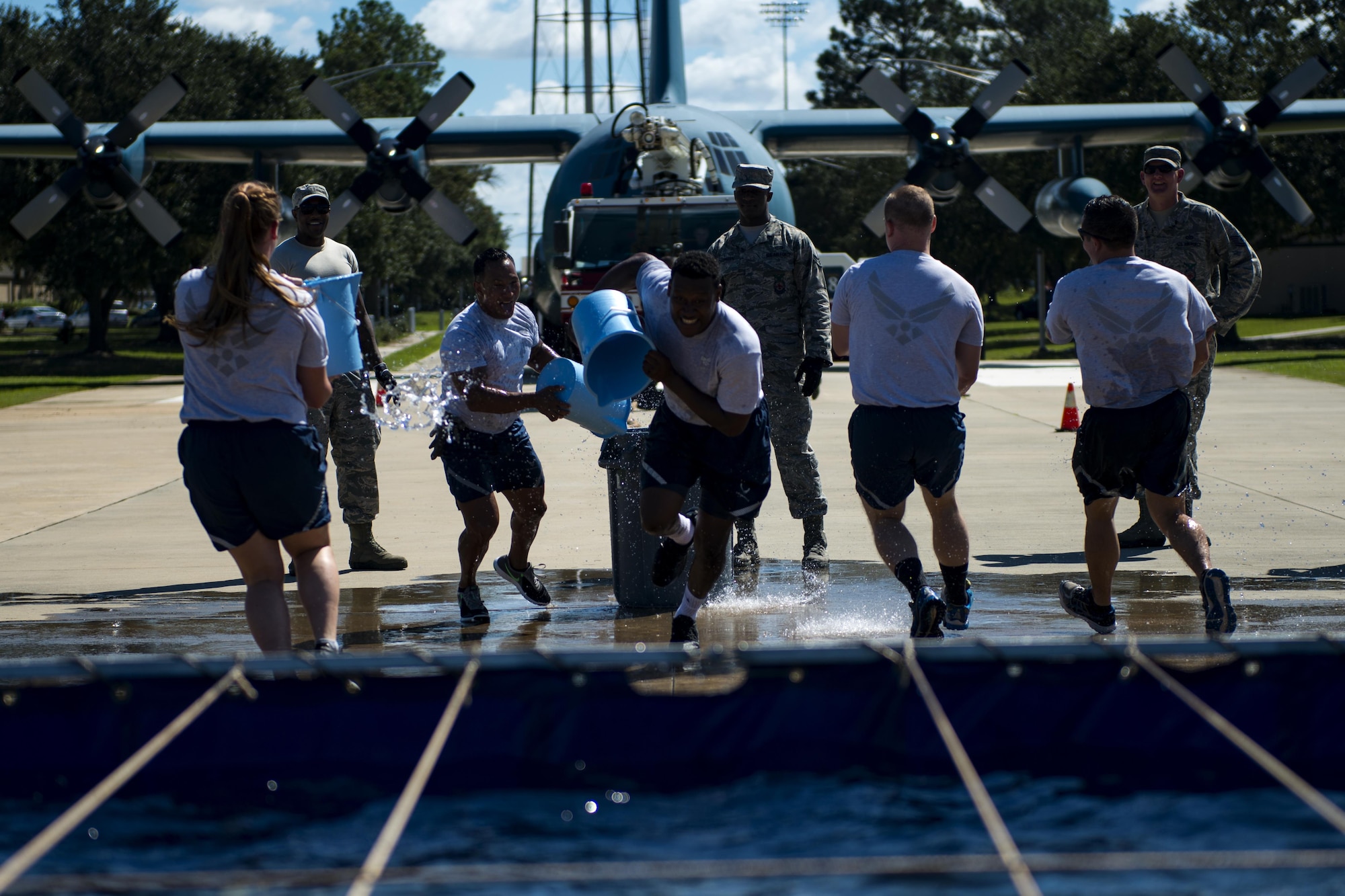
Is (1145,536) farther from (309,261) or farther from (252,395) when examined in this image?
(252,395)

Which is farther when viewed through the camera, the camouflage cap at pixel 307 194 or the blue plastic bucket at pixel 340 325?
the camouflage cap at pixel 307 194

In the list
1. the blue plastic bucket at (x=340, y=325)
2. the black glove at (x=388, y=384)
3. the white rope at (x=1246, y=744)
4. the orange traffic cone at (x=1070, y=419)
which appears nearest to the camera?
the white rope at (x=1246, y=744)

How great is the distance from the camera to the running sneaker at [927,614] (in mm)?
5684

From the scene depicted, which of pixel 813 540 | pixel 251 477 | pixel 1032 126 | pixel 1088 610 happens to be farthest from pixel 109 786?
pixel 1032 126

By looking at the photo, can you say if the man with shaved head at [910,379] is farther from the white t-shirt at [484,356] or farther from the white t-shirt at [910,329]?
the white t-shirt at [484,356]

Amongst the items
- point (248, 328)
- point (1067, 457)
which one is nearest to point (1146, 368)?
point (248, 328)

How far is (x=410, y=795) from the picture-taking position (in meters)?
3.66

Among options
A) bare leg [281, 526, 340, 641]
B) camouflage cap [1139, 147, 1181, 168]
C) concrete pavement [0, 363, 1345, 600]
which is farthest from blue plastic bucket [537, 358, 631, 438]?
camouflage cap [1139, 147, 1181, 168]

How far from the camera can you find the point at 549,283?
2433 cm

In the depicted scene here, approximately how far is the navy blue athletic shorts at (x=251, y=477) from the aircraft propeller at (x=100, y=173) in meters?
18.7

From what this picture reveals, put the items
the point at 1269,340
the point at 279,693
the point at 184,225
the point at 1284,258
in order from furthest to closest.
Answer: the point at 1284,258, the point at 1269,340, the point at 184,225, the point at 279,693

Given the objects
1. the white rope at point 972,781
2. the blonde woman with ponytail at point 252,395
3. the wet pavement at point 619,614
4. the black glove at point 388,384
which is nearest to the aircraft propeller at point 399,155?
the black glove at point 388,384

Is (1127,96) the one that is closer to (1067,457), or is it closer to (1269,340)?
(1269,340)

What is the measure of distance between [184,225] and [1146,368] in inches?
1340
